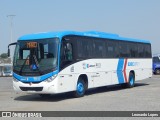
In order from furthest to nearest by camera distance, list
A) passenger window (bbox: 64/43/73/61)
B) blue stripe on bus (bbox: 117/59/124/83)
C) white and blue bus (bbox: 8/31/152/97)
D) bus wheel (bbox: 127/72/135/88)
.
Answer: bus wheel (bbox: 127/72/135/88) → blue stripe on bus (bbox: 117/59/124/83) → passenger window (bbox: 64/43/73/61) → white and blue bus (bbox: 8/31/152/97)

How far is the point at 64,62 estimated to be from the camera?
667 inches

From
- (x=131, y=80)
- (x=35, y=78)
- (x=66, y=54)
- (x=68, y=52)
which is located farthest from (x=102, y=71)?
(x=35, y=78)

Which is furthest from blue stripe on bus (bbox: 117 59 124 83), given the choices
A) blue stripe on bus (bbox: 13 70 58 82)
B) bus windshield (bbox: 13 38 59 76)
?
blue stripe on bus (bbox: 13 70 58 82)

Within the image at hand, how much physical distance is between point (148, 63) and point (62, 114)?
1639 centimetres

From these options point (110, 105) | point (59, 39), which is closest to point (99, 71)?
point (59, 39)

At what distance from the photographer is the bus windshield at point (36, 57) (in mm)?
16422

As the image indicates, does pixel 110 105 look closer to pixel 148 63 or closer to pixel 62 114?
pixel 62 114

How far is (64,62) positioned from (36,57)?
4.09 ft

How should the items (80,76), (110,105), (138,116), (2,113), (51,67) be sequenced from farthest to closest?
(80,76) → (51,67) → (110,105) → (2,113) → (138,116)

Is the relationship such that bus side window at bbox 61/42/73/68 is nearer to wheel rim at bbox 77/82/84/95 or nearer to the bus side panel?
the bus side panel

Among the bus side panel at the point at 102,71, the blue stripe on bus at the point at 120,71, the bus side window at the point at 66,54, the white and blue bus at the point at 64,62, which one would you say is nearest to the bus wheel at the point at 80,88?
the white and blue bus at the point at 64,62

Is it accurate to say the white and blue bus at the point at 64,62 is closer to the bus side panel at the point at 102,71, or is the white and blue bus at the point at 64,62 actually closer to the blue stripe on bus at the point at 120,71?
the bus side panel at the point at 102,71

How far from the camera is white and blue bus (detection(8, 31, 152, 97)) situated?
53.8 ft

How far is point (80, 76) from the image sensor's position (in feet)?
60.9
